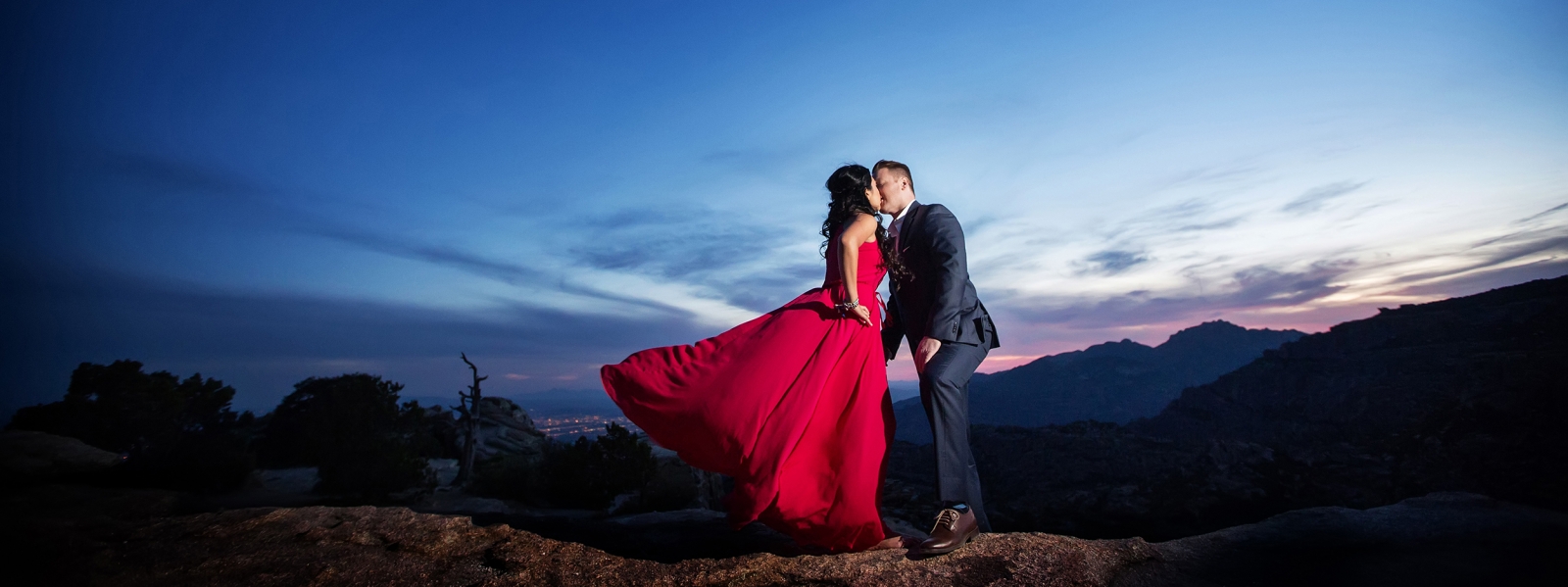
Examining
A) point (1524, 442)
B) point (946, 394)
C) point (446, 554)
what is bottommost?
point (1524, 442)

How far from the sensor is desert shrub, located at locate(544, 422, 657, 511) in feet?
47.2

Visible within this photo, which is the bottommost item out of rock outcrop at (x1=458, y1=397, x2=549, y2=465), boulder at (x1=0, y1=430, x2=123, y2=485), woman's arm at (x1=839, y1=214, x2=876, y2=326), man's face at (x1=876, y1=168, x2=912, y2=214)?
rock outcrop at (x1=458, y1=397, x2=549, y2=465)

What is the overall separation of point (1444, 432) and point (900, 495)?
11.7m

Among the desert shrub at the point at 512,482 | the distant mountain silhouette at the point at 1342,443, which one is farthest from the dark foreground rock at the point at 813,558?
the desert shrub at the point at 512,482

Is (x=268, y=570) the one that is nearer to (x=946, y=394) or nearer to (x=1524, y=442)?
(x=946, y=394)

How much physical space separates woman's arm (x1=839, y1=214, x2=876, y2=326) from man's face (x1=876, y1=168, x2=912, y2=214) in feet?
1.58

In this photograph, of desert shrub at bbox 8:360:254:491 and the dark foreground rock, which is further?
desert shrub at bbox 8:360:254:491

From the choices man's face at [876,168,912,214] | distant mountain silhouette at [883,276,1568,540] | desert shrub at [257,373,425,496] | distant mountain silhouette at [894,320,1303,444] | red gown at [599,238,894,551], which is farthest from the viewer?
distant mountain silhouette at [894,320,1303,444]

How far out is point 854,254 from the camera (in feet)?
12.5

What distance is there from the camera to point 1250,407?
57.7 ft

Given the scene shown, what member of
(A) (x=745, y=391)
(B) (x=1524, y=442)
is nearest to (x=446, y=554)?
(A) (x=745, y=391)

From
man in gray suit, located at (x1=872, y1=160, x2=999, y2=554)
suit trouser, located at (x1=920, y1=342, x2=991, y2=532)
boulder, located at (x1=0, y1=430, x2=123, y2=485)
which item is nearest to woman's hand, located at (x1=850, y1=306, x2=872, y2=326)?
man in gray suit, located at (x1=872, y1=160, x2=999, y2=554)

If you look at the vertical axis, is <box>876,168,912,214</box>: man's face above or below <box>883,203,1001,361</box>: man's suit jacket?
above

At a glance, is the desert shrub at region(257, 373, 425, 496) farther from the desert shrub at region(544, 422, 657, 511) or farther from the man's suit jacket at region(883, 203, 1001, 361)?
the man's suit jacket at region(883, 203, 1001, 361)
